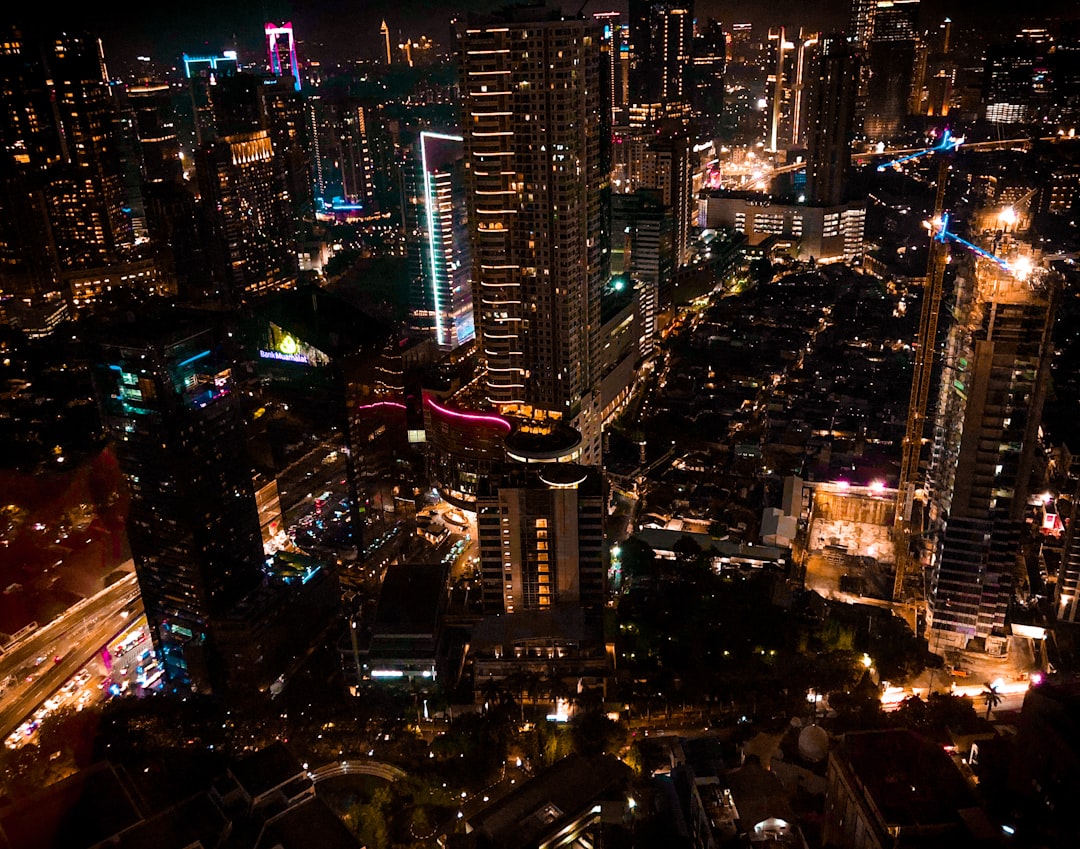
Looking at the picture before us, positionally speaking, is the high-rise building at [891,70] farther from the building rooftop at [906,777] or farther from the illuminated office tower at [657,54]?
the building rooftop at [906,777]

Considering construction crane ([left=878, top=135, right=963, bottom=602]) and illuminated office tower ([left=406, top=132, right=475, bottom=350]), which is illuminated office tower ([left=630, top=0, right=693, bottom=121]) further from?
construction crane ([left=878, top=135, right=963, bottom=602])

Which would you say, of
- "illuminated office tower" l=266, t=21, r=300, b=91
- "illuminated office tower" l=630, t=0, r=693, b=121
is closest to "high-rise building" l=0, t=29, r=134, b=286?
"illuminated office tower" l=266, t=21, r=300, b=91

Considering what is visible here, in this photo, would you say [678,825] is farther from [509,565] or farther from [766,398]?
[766,398]

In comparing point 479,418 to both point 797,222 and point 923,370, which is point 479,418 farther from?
point 797,222

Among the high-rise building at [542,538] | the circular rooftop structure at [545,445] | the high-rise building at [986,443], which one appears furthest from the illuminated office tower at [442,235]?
the high-rise building at [986,443]

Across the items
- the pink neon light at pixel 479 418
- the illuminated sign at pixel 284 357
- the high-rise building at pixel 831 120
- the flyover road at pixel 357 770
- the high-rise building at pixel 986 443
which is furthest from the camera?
the high-rise building at pixel 831 120

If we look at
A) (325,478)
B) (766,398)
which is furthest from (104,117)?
(766,398)
